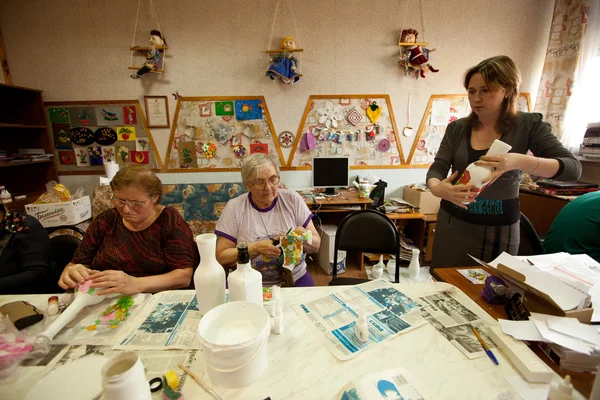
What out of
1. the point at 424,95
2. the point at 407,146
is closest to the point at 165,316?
the point at 407,146

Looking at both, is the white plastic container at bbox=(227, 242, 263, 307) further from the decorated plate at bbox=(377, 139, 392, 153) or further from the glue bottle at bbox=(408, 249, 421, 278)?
the decorated plate at bbox=(377, 139, 392, 153)

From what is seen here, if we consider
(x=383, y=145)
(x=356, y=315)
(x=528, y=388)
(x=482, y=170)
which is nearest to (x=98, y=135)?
(x=383, y=145)

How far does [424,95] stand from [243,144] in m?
2.42

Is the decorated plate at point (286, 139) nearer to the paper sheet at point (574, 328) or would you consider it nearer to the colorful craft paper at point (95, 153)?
the colorful craft paper at point (95, 153)

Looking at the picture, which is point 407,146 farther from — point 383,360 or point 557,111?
point 383,360

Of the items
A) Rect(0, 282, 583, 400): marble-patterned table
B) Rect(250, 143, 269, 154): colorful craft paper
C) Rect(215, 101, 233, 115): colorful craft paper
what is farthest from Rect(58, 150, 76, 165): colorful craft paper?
Rect(0, 282, 583, 400): marble-patterned table

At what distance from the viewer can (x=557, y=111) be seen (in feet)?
10.6

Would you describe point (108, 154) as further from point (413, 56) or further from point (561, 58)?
point (561, 58)

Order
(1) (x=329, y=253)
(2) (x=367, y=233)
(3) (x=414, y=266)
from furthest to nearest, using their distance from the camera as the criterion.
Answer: (1) (x=329, y=253) → (3) (x=414, y=266) → (2) (x=367, y=233)

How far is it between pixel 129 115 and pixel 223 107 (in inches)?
46.6

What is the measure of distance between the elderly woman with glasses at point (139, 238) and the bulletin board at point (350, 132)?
2.36 metres

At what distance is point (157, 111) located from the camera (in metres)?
3.48

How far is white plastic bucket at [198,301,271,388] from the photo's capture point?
0.70m

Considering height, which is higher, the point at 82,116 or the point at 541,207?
the point at 82,116
